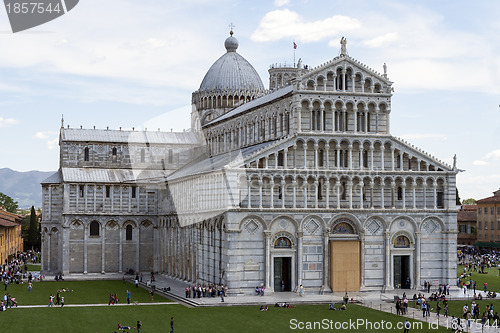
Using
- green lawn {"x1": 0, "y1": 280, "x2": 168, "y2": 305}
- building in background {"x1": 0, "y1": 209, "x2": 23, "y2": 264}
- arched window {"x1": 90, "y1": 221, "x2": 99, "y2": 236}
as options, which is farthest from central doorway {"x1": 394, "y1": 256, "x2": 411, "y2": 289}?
building in background {"x1": 0, "y1": 209, "x2": 23, "y2": 264}

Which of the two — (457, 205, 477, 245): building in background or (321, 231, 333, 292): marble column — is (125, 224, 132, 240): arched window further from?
(457, 205, 477, 245): building in background

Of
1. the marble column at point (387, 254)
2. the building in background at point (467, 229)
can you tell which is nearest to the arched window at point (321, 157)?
the marble column at point (387, 254)

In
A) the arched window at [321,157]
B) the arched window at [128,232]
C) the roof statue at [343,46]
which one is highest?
the roof statue at [343,46]

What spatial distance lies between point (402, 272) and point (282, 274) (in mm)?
10524

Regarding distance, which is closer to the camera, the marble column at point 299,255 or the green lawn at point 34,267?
the marble column at point 299,255

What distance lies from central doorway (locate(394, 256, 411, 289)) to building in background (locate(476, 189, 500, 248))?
68.1 metres

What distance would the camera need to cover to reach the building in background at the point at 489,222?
442ft

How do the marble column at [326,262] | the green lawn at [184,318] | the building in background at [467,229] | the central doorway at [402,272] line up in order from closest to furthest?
the green lawn at [184,318] < the marble column at [326,262] < the central doorway at [402,272] < the building in background at [467,229]

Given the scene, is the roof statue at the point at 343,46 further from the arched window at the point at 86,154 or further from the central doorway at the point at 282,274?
the arched window at the point at 86,154

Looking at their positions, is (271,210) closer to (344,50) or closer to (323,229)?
(323,229)

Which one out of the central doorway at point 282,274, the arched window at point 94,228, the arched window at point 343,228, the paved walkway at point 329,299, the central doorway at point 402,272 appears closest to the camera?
the paved walkway at point 329,299

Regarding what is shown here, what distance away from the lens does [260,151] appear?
65500 mm

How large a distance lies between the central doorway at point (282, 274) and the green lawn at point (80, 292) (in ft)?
29.2

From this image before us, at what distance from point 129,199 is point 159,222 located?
4097mm
